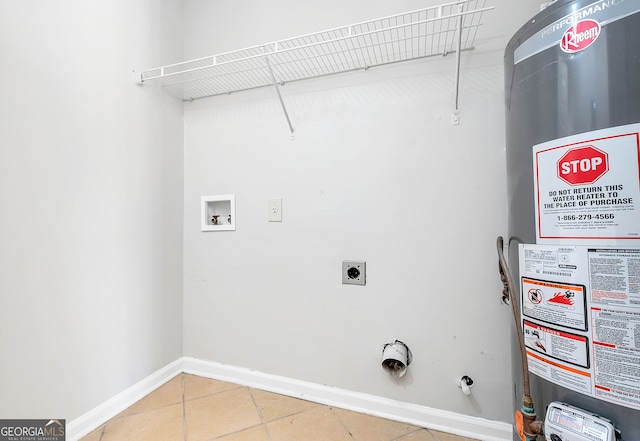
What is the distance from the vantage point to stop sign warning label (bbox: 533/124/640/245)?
20.6 inches

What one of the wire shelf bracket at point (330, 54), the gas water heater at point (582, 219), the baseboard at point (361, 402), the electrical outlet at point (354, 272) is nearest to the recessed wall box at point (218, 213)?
the wire shelf bracket at point (330, 54)

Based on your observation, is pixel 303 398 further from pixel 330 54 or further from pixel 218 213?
pixel 330 54

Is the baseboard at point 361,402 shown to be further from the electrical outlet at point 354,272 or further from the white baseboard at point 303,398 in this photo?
the electrical outlet at point 354,272

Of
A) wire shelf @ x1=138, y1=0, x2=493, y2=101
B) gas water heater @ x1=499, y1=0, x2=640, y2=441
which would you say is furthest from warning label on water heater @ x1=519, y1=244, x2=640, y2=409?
wire shelf @ x1=138, y1=0, x2=493, y2=101

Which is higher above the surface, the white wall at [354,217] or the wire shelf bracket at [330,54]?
the wire shelf bracket at [330,54]

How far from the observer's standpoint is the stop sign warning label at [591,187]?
1.72 feet

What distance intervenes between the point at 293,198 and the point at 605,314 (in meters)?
1.13

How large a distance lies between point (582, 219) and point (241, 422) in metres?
1.40

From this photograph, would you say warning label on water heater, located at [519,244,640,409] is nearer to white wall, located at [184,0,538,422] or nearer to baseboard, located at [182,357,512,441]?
white wall, located at [184,0,538,422]

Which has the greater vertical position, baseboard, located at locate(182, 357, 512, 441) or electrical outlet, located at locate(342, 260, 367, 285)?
electrical outlet, located at locate(342, 260, 367, 285)

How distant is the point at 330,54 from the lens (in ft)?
4.05

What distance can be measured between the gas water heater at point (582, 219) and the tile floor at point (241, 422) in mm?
697

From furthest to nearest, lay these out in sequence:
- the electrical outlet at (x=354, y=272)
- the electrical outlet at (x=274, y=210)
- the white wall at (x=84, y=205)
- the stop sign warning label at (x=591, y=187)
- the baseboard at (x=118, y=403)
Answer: the electrical outlet at (x=274, y=210) < the electrical outlet at (x=354, y=272) < the baseboard at (x=118, y=403) < the white wall at (x=84, y=205) < the stop sign warning label at (x=591, y=187)

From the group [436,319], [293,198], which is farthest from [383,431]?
[293,198]
